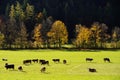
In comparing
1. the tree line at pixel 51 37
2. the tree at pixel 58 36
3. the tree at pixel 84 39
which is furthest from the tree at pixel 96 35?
the tree at pixel 58 36

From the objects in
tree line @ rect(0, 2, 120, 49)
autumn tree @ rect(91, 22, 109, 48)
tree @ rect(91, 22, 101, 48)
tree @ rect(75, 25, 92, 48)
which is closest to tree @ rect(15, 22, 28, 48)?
tree line @ rect(0, 2, 120, 49)

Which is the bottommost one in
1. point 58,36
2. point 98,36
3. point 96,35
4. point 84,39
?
point 84,39

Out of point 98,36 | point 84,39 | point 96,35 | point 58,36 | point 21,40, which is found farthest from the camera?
point 98,36

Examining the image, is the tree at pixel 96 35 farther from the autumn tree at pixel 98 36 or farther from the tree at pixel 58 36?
the tree at pixel 58 36

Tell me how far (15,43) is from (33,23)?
130 feet

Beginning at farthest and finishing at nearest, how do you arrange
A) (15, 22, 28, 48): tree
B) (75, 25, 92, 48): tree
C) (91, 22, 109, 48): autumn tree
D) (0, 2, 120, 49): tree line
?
(91, 22, 109, 48): autumn tree, (15, 22, 28, 48): tree, (0, 2, 120, 49): tree line, (75, 25, 92, 48): tree

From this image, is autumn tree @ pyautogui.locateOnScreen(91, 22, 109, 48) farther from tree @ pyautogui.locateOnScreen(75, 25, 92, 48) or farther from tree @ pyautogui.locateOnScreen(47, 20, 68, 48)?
tree @ pyautogui.locateOnScreen(47, 20, 68, 48)

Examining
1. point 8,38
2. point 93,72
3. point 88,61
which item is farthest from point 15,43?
point 93,72

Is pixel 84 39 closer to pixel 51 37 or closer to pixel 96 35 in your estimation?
pixel 96 35

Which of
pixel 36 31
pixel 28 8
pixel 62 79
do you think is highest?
pixel 28 8

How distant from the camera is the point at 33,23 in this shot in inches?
7219

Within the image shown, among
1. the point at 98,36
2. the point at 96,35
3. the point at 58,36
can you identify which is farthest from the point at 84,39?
the point at 58,36

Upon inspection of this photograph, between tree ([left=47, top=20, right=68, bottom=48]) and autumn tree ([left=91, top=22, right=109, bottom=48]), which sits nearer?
tree ([left=47, top=20, right=68, bottom=48])

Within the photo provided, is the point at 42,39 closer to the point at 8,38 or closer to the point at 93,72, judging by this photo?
the point at 8,38
